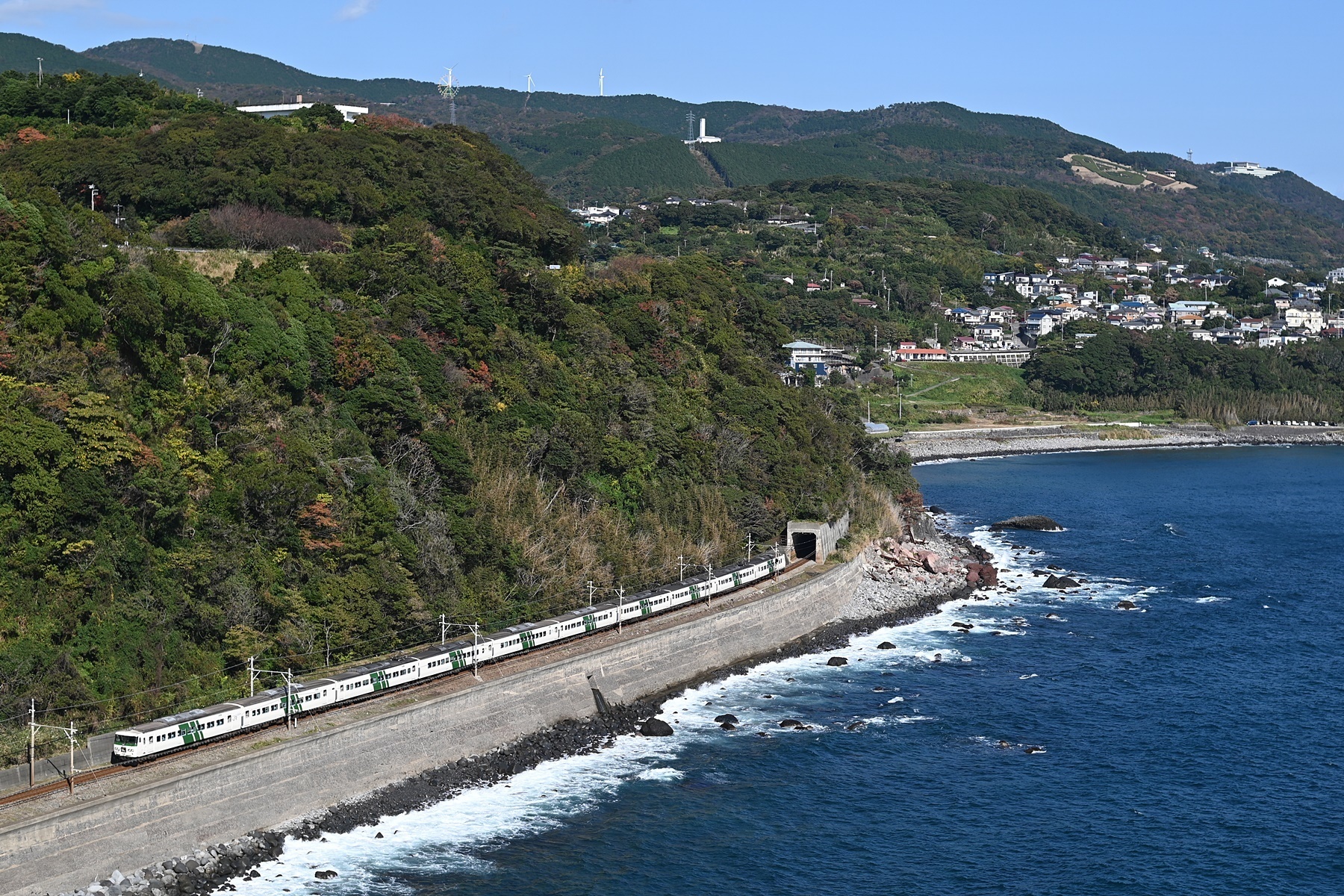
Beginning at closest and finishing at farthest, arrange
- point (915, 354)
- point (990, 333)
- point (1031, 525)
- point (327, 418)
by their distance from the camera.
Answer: point (327, 418), point (1031, 525), point (915, 354), point (990, 333)

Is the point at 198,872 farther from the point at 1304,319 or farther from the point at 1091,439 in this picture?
the point at 1304,319

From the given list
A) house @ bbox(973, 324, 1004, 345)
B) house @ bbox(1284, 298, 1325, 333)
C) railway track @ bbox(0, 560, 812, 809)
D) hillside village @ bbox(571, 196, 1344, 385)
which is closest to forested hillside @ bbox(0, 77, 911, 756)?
railway track @ bbox(0, 560, 812, 809)

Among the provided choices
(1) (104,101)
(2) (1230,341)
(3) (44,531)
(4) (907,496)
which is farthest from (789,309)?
(3) (44,531)

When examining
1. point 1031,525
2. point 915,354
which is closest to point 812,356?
point 915,354

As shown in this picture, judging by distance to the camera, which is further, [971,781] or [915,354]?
[915,354]

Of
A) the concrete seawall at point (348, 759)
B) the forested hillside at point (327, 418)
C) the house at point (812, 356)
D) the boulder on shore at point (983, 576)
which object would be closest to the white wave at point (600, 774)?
the concrete seawall at point (348, 759)

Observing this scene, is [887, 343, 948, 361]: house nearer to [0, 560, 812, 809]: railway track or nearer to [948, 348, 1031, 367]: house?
[948, 348, 1031, 367]: house

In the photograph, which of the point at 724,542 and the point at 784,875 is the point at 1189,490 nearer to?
the point at 724,542
